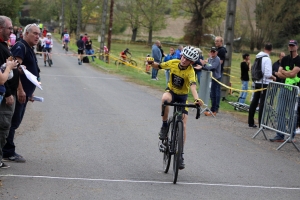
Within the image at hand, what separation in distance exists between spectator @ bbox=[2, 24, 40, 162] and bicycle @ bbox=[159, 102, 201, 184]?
2000mm

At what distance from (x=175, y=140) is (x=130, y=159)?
56.0 inches

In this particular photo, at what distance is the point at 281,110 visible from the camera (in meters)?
12.0

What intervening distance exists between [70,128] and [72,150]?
2252 millimetres

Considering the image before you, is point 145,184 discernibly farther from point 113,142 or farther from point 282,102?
point 282,102

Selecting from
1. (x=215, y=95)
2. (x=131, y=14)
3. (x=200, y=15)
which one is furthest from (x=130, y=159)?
(x=131, y=14)

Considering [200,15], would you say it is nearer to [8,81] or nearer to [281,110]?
[281,110]

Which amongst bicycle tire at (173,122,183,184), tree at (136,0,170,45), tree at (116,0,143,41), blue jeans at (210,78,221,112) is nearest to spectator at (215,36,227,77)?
blue jeans at (210,78,221,112)

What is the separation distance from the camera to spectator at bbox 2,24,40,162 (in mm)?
8195

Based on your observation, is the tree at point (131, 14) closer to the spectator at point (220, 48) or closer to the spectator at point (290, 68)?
the spectator at point (220, 48)

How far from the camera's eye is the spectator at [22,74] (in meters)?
8.20

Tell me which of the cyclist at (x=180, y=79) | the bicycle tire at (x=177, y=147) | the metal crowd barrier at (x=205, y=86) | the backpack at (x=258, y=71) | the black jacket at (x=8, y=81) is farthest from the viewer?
the metal crowd barrier at (x=205, y=86)

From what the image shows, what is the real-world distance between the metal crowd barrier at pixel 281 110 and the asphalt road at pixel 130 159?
37 centimetres

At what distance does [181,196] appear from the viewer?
7316 mm

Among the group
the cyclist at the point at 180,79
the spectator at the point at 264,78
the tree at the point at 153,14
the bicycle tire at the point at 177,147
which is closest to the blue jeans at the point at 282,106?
the spectator at the point at 264,78
